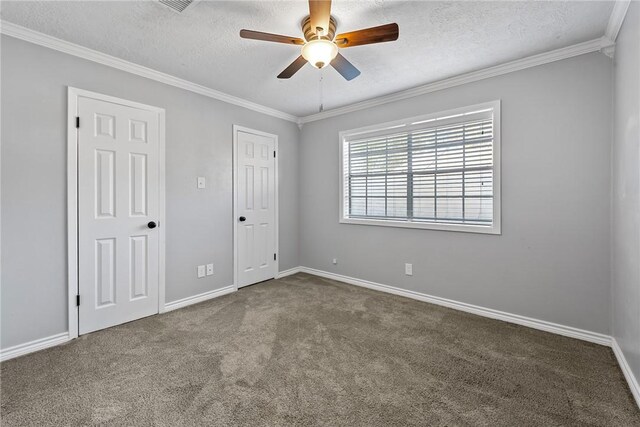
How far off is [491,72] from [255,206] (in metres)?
3.11

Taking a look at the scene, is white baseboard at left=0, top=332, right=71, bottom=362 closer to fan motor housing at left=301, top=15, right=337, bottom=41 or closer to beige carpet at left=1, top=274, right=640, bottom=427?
beige carpet at left=1, top=274, right=640, bottom=427

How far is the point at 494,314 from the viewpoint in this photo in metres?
2.88

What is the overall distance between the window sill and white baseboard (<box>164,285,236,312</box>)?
1780 millimetres

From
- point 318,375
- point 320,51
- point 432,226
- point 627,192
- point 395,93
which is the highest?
point 395,93

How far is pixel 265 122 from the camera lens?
13.4ft

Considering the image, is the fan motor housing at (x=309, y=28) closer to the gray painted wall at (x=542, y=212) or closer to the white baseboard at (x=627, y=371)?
the gray painted wall at (x=542, y=212)

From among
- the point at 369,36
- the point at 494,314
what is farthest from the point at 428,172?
the point at 369,36

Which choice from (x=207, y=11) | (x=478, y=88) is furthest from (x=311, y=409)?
(x=478, y=88)

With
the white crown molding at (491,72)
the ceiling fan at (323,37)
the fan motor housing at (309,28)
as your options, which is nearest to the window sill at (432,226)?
the white crown molding at (491,72)

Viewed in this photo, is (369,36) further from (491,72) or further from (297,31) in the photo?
(491,72)

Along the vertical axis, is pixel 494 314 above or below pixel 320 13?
below

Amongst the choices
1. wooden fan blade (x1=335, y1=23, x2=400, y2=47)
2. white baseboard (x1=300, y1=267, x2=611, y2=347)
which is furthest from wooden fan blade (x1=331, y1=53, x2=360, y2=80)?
white baseboard (x1=300, y1=267, x2=611, y2=347)

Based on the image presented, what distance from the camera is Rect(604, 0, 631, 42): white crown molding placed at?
1.88 m

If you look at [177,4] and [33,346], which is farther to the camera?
[33,346]
